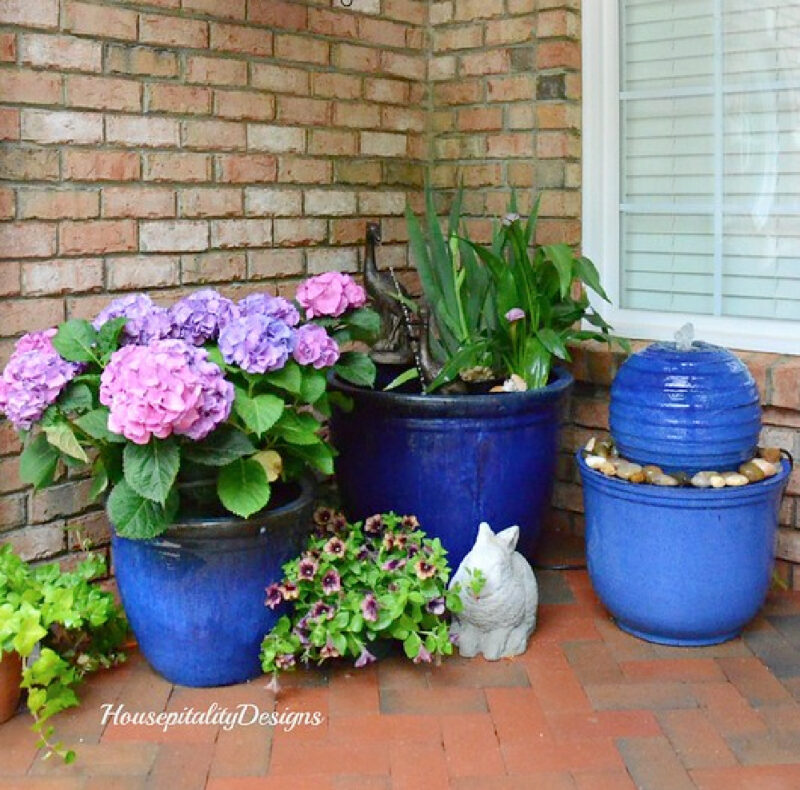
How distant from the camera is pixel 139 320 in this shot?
2586 mm

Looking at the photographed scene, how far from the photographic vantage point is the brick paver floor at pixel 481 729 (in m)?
2.26

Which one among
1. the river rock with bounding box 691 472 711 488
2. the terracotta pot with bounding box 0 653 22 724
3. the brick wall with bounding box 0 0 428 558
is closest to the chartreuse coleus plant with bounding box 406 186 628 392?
the brick wall with bounding box 0 0 428 558

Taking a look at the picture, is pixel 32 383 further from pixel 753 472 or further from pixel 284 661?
pixel 753 472

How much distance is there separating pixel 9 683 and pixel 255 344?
3.00 ft

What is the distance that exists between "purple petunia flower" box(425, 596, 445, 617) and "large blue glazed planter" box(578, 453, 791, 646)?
49 centimetres

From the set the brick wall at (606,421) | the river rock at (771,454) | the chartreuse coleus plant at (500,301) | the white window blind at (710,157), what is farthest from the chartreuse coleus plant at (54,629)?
the white window blind at (710,157)

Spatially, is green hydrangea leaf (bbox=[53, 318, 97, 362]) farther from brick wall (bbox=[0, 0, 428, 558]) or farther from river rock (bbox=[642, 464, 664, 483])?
river rock (bbox=[642, 464, 664, 483])

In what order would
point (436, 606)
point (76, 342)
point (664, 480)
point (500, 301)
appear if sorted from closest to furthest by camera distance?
1. point (76, 342)
2. point (436, 606)
3. point (664, 480)
4. point (500, 301)

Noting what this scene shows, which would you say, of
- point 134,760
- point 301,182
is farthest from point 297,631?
point 301,182

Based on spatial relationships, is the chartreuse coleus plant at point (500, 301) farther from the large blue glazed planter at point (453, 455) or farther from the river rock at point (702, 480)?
the river rock at point (702, 480)

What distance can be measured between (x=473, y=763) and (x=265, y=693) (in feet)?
1.81

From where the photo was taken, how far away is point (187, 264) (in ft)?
10.3

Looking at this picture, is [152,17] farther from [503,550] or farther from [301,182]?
[503,550]

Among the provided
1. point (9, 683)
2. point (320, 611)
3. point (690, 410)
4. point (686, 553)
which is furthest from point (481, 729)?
point (9, 683)
